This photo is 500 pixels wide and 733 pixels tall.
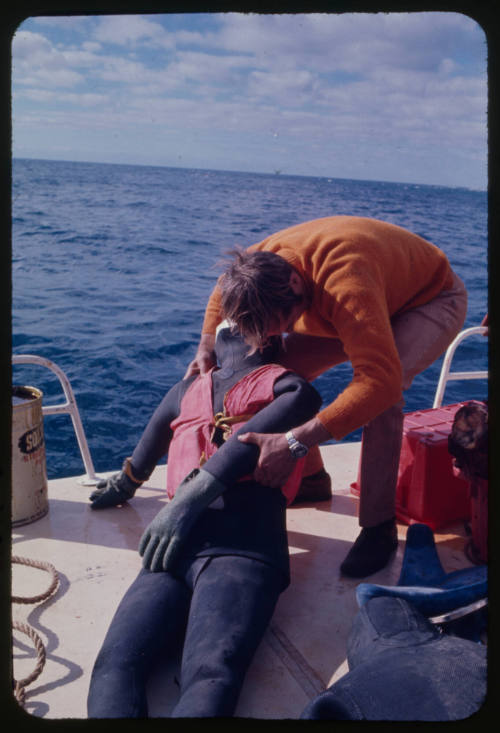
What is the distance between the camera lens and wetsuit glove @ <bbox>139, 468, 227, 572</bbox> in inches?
84.0

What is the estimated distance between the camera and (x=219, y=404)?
101 inches

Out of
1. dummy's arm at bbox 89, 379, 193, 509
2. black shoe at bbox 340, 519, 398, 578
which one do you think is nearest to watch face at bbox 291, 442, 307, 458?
black shoe at bbox 340, 519, 398, 578

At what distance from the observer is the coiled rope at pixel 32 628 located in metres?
1.92

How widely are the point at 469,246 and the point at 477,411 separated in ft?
83.9

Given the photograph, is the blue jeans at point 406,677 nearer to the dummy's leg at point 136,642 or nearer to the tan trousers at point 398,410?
the dummy's leg at point 136,642

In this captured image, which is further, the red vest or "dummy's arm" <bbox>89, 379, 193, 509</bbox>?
"dummy's arm" <bbox>89, 379, 193, 509</bbox>

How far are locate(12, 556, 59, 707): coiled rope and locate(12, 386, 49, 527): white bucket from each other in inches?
13.7

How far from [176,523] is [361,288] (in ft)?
3.33

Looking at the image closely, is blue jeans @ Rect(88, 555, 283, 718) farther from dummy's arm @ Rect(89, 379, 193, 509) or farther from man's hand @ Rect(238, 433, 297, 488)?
dummy's arm @ Rect(89, 379, 193, 509)

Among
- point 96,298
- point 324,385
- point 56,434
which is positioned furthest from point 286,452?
point 96,298

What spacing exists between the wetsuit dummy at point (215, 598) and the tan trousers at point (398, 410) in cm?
34

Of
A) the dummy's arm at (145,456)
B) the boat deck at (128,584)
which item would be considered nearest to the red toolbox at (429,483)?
the boat deck at (128,584)

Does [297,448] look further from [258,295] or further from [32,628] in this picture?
[32,628]

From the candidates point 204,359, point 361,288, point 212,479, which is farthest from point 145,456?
point 361,288
